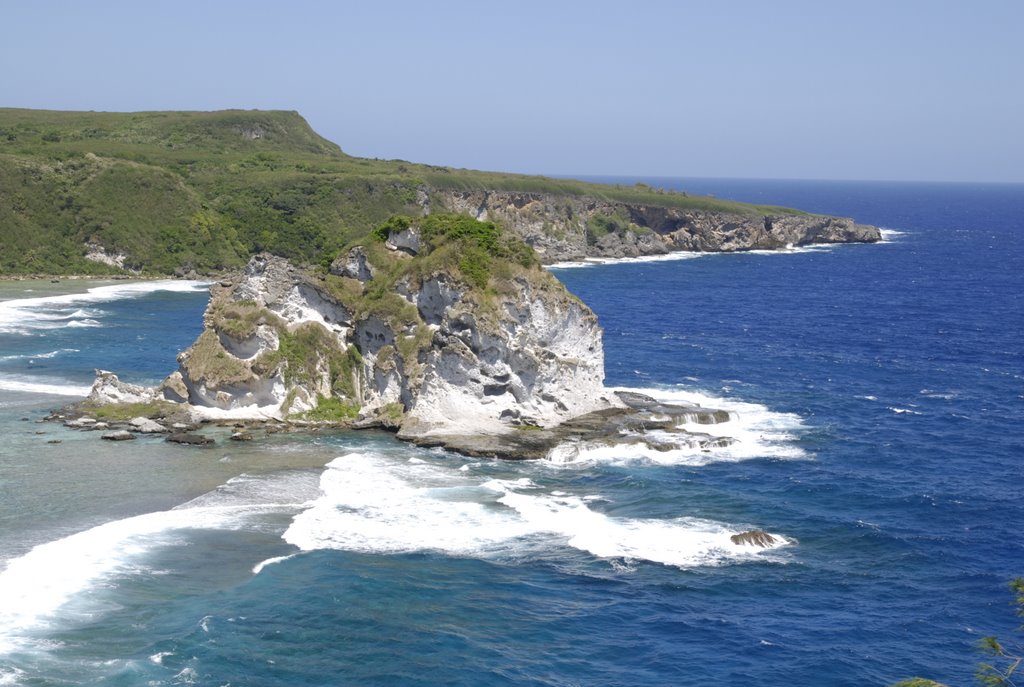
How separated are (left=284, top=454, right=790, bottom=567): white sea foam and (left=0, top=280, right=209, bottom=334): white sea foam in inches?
2291

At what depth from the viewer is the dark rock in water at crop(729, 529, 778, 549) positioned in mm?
47188

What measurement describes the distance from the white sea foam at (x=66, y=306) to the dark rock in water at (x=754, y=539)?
238 ft

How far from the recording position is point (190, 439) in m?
61.7

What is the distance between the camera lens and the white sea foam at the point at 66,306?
103 meters

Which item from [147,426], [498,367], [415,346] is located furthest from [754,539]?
[147,426]

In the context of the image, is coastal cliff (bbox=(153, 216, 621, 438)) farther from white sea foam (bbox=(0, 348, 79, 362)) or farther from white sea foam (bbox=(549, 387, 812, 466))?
white sea foam (bbox=(0, 348, 79, 362))

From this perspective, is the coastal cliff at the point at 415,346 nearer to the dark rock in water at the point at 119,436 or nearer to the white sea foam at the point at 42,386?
the dark rock in water at the point at 119,436

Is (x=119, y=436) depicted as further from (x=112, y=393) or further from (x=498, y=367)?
(x=498, y=367)

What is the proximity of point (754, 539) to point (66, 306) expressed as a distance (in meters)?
90.3

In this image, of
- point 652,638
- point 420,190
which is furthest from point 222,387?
point 420,190

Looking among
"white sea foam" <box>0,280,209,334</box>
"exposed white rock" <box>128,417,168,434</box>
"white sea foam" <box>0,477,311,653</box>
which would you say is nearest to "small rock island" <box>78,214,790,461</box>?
"exposed white rock" <box>128,417,168,434</box>

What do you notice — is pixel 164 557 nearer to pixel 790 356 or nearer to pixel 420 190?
pixel 790 356

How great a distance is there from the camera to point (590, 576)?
4353 centimetres

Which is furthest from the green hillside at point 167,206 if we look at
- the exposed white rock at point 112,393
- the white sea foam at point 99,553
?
the white sea foam at point 99,553
